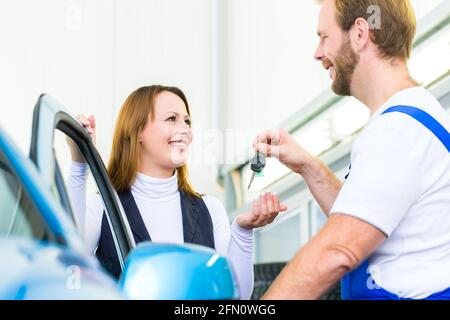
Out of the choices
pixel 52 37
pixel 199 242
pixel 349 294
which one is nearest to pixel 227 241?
pixel 199 242

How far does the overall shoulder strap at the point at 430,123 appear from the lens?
1.64 m

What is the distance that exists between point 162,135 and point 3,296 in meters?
1.56

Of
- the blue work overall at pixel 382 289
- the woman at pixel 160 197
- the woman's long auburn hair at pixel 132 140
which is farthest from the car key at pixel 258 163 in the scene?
the blue work overall at pixel 382 289

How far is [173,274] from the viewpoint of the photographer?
3.01ft

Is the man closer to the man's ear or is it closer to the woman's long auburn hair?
the man's ear

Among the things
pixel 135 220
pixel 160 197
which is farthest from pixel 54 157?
pixel 160 197

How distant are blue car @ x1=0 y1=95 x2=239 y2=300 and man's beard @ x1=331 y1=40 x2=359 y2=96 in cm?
106

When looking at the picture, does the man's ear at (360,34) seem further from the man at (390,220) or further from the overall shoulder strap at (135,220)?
the overall shoulder strap at (135,220)

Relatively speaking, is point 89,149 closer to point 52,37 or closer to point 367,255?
point 367,255

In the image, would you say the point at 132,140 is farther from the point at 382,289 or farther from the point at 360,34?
the point at 382,289

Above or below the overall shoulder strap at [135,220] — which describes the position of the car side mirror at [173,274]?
above

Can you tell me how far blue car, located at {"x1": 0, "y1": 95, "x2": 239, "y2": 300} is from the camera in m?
0.89

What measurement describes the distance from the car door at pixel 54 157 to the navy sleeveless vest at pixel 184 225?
1.13ft

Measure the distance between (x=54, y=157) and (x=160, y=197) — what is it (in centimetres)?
107
